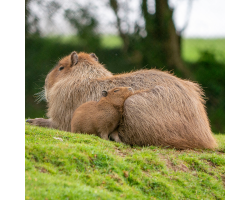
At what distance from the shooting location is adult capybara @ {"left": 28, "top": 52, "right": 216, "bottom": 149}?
166 inches

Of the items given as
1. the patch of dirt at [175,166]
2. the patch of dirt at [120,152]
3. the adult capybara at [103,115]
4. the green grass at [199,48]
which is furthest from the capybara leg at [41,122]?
the green grass at [199,48]

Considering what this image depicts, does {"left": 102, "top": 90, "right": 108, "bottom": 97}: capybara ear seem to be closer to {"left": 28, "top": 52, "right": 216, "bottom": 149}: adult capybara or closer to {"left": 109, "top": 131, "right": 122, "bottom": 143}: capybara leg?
{"left": 28, "top": 52, "right": 216, "bottom": 149}: adult capybara

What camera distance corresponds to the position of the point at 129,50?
923 centimetres

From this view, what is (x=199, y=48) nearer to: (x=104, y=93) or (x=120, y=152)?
(x=104, y=93)

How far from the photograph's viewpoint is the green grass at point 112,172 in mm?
2516

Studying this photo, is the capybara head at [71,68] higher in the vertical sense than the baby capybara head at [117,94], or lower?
higher

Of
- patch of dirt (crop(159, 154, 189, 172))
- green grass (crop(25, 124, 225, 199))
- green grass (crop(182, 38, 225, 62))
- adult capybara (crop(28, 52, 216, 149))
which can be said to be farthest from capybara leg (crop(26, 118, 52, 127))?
green grass (crop(182, 38, 225, 62))

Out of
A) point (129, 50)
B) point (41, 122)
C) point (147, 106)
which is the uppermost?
point (129, 50)

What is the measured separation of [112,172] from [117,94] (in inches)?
63.9

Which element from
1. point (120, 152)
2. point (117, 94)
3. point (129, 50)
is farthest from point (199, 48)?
point (120, 152)

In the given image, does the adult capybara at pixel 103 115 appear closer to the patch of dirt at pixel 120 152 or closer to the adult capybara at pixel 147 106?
the adult capybara at pixel 147 106

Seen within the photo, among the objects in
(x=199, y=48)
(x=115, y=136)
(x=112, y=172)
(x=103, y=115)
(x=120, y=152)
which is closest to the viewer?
(x=112, y=172)

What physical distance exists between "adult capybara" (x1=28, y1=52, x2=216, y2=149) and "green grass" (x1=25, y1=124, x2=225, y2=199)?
34 centimetres
